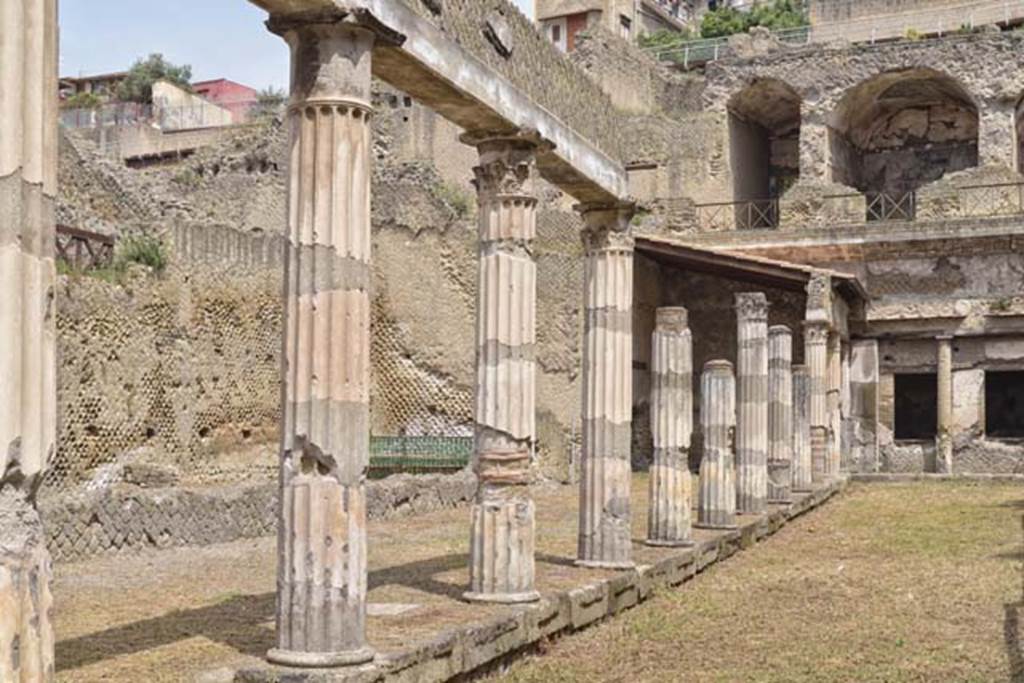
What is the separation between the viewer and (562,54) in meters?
8.42

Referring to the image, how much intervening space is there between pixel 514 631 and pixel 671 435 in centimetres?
423

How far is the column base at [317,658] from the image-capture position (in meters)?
4.98

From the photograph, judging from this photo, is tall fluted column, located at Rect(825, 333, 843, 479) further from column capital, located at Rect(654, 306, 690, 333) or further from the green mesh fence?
column capital, located at Rect(654, 306, 690, 333)

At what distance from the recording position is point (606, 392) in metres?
8.86

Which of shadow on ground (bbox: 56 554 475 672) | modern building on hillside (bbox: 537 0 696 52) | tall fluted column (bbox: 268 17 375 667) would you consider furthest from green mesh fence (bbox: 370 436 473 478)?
modern building on hillside (bbox: 537 0 696 52)

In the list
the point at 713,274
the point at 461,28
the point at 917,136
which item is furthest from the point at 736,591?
the point at 917,136

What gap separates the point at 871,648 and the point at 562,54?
3.98 metres

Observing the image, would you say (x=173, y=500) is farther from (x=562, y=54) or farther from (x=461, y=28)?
(x=461, y=28)

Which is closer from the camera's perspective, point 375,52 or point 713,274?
point 375,52

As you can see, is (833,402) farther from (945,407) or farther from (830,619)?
(830,619)

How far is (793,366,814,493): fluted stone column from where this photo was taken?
1662 centimetres

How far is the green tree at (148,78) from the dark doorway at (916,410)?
32.8m

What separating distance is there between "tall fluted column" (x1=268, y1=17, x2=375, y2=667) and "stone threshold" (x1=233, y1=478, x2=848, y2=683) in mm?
122

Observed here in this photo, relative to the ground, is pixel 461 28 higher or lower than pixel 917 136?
lower
